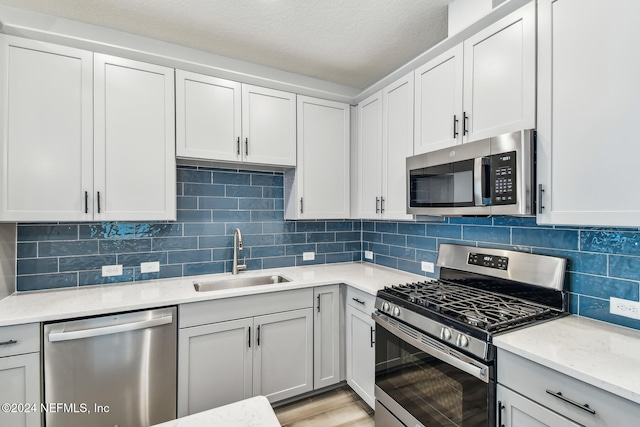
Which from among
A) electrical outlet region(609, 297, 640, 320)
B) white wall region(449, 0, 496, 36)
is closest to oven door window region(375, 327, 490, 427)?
electrical outlet region(609, 297, 640, 320)

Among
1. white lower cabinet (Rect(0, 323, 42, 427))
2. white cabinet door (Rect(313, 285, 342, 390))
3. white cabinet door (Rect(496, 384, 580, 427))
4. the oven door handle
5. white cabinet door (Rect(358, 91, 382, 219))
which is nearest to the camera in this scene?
white cabinet door (Rect(496, 384, 580, 427))

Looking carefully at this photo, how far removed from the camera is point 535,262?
5.37 ft

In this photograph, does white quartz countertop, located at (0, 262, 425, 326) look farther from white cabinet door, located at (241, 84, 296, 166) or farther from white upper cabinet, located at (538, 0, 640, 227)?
white upper cabinet, located at (538, 0, 640, 227)

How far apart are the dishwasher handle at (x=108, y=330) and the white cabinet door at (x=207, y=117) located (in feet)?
3.57

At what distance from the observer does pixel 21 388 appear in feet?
5.01

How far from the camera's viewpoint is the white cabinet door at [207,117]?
213 cm

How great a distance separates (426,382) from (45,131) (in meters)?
2.54

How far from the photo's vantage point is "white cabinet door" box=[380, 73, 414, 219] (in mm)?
2170

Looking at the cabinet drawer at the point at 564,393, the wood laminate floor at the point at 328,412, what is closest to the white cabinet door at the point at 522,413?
the cabinet drawer at the point at 564,393

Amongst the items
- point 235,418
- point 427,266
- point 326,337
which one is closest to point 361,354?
point 326,337

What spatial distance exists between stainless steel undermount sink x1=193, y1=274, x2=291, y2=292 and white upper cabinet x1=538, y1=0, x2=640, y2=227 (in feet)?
5.96

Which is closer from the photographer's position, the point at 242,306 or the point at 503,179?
the point at 503,179

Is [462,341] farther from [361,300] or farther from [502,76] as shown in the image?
[502,76]

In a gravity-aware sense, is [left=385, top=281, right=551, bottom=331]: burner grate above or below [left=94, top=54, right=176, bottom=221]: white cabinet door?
below
